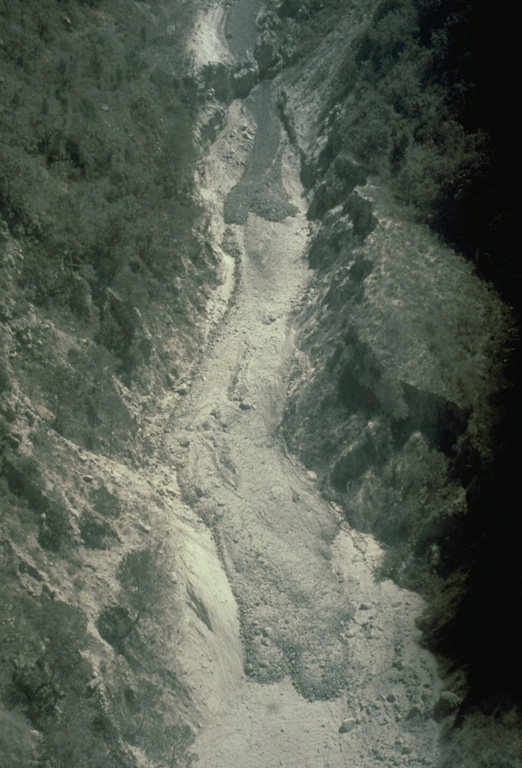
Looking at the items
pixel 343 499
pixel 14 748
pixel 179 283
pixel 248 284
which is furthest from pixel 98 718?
pixel 248 284

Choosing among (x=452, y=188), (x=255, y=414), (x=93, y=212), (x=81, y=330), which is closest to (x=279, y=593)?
(x=255, y=414)

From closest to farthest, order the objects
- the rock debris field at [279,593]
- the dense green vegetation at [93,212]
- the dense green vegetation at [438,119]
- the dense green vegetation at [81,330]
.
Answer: the dense green vegetation at [81,330]
the rock debris field at [279,593]
the dense green vegetation at [93,212]
the dense green vegetation at [438,119]

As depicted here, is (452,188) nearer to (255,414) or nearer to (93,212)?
(255,414)

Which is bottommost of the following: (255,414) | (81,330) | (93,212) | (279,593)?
(279,593)

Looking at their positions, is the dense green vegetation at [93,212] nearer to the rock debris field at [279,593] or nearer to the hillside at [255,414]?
the hillside at [255,414]

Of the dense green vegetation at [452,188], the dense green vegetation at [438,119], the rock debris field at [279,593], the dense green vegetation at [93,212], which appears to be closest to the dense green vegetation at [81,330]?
the dense green vegetation at [93,212]

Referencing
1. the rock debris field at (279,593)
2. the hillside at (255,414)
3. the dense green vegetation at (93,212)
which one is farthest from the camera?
the dense green vegetation at (93,212)

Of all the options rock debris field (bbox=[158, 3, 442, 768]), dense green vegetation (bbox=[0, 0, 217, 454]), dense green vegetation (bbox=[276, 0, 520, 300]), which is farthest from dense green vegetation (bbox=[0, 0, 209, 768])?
dense green vegetation (bbox=[276, 0, 520, 300])

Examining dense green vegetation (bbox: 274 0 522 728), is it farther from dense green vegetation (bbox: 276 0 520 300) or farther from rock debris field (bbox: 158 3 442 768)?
rock debris field (bbox: 158 3 442 768)

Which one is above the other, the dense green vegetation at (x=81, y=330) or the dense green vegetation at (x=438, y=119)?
the dense green vegetation at (x=438, y=119)

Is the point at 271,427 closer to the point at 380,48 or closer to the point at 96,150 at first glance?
the point at 96,150

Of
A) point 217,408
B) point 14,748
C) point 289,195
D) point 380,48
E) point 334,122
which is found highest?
point 380,48
